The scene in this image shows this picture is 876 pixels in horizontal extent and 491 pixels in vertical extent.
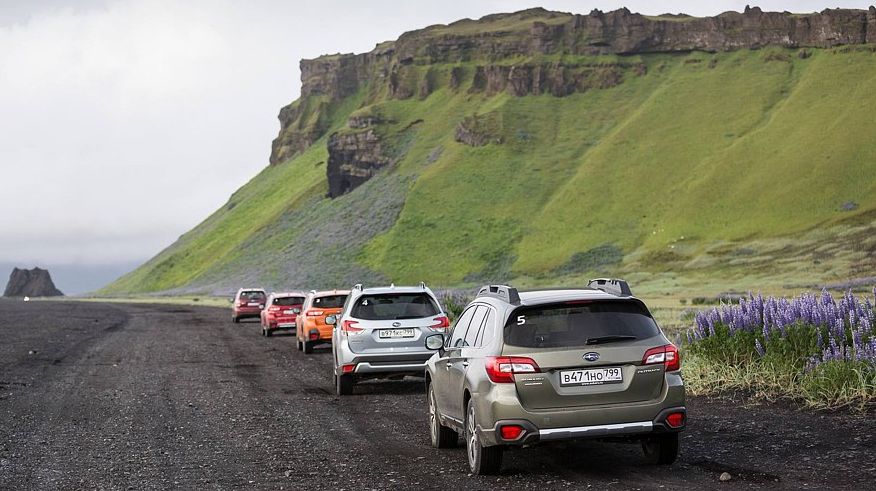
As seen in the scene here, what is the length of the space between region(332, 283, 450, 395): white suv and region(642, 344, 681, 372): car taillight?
7.54m

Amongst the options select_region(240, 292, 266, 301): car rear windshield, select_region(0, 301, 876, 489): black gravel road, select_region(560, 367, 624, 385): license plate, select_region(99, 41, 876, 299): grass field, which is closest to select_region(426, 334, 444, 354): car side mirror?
select_region(0, 301, 876, 489): black gravel road

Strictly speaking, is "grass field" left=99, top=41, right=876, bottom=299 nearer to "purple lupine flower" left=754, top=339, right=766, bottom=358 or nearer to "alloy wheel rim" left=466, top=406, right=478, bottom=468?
"purple lupine flower" left=754, top=339, right=766, bottom=358

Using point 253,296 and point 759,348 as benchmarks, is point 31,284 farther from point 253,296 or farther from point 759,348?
point 759,348

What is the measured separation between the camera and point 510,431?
27.5ft

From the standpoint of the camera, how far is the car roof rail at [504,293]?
8.74m

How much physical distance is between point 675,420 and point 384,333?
26.4 ft

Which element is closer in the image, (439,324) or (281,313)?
(439,324)

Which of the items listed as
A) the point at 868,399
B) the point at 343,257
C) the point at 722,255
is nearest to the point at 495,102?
the point at 343,257

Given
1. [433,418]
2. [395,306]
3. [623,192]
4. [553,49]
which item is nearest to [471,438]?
[433,418]

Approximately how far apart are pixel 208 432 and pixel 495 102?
113499 mm

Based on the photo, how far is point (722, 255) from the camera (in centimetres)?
7944

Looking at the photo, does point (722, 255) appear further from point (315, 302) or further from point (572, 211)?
point (315, 302)

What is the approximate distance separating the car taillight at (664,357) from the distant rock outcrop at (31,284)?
629 ft

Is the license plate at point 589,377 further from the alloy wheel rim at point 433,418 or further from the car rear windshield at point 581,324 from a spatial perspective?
the alloy wheel rim at point 433,418
